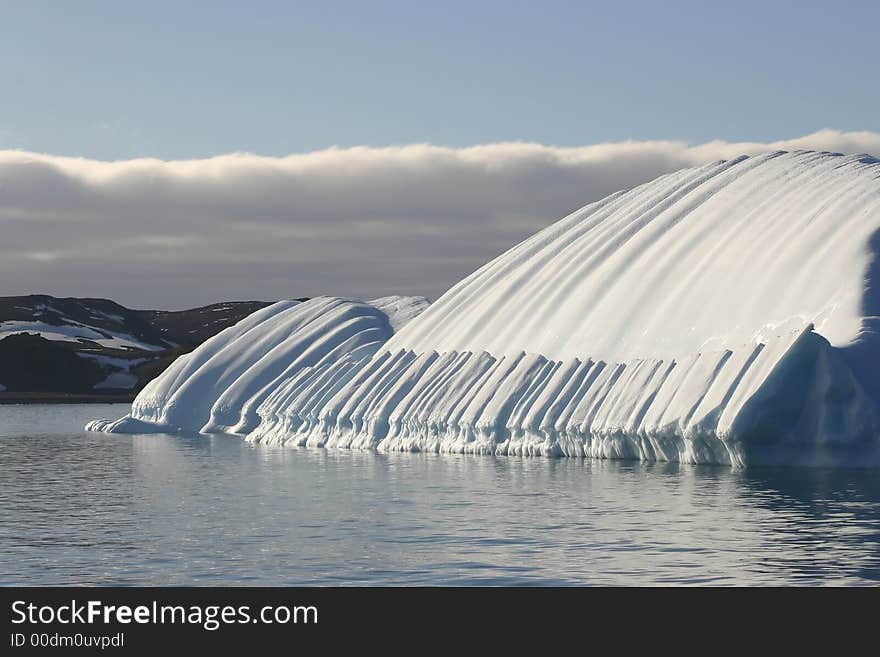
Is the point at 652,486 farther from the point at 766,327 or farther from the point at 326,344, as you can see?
the point at 326,344

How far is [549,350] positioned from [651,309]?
4816 millimetres

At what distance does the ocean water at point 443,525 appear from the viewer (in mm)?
20516

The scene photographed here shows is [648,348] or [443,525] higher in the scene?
[648,348]

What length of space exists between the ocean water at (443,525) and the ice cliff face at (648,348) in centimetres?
152

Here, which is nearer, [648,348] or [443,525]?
[443,525]

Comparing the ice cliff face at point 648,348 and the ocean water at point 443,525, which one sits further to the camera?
the ice cliff face at point 648,348

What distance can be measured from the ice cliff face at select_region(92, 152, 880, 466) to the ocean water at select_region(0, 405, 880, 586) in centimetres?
152

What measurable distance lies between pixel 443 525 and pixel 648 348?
2168 cm

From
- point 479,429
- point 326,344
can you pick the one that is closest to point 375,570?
point 479,429

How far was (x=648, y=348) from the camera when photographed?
46469 mm

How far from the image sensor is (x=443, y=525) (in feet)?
86.7

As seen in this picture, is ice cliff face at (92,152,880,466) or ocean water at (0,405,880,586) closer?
ocean water at (0,405,880,586)

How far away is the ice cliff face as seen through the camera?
37.2m

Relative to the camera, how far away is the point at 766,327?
41.9 meters
